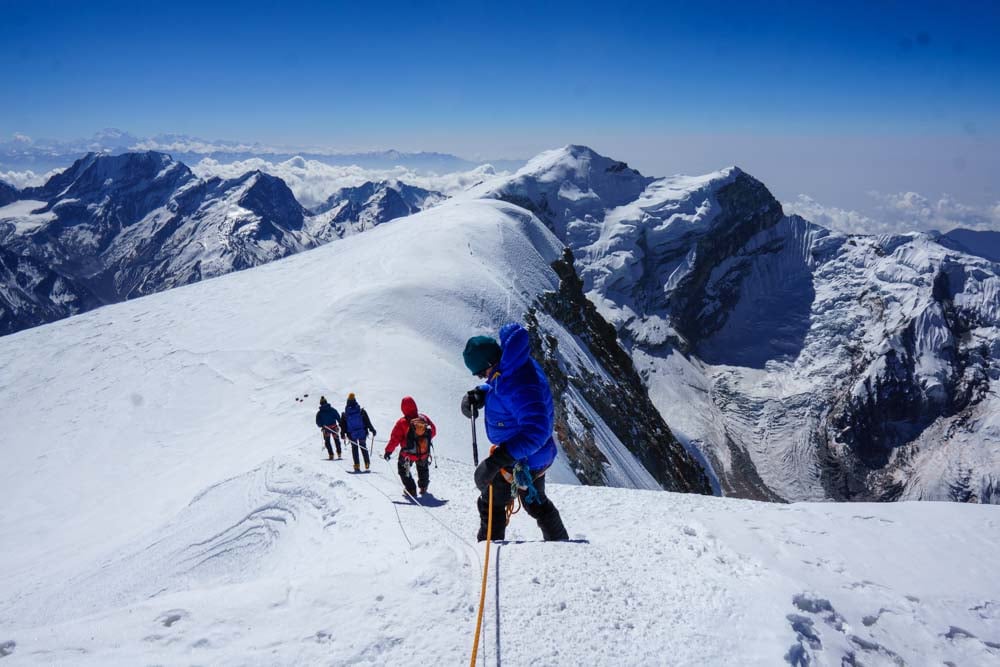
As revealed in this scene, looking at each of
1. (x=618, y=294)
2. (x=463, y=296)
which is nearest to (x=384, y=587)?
(x=463, y=296)

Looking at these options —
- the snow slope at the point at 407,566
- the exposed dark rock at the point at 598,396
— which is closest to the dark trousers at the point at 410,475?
the snow slope at the point at 407,566

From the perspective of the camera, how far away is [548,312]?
48.3m

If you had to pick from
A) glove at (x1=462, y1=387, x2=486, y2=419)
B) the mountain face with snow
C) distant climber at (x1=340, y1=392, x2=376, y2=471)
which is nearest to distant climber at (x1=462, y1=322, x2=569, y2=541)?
glove at (x1=462, y1=387, x2=486, y2=419)

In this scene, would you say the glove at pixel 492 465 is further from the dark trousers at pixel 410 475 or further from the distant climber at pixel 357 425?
the distant climber at pixel 357 425

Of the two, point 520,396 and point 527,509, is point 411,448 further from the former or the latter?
point 520,396

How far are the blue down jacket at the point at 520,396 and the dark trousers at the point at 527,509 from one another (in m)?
0.87

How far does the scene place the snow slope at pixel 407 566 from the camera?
490cm

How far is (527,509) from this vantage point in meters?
6.84

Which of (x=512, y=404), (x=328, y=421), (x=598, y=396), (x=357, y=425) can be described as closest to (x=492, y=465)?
(x=512, y=404)

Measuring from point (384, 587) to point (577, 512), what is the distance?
15.6ft

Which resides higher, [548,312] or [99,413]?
[548,312]

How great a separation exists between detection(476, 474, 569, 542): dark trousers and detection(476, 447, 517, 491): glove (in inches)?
16.1

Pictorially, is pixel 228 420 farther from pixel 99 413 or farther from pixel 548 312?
pixel 548 312

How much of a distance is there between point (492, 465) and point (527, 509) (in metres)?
1.13
